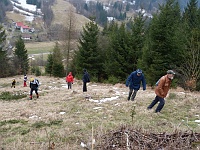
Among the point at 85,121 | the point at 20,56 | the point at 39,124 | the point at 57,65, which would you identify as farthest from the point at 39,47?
the point at 85,121

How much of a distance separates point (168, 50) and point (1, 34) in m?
30.1

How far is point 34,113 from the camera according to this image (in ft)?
34.7

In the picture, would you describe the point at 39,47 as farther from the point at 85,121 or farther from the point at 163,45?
the point at 85,121

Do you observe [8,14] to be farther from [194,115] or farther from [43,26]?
[194,115]

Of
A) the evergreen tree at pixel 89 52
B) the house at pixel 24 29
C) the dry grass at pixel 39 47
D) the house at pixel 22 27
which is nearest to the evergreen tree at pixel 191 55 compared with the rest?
the evergreen tree at pixel 89 52

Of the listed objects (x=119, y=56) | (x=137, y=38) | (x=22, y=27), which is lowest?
(x=119, y=56)

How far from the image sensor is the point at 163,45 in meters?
24.5

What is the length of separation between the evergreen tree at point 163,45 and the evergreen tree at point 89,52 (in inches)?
475

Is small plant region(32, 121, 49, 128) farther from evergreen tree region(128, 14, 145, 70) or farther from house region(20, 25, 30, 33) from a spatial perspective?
house region(20, 25, 30, 33)

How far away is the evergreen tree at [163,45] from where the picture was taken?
24.2 meters

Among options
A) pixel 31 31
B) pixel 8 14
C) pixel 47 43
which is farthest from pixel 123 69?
pixel 8 14

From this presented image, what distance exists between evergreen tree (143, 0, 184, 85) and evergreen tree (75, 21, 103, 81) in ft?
39.6

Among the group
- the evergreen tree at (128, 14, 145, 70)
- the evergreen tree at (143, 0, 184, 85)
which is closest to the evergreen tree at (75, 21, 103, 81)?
the evergreen tree at (128, 14, 145, 70)

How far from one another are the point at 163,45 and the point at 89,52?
1400 cm
